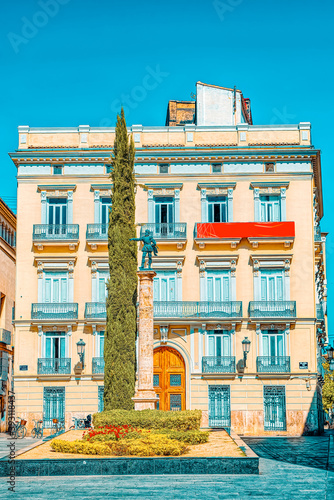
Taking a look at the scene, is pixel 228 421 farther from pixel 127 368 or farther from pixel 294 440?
pixel 127 368

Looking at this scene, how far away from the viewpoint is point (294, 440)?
116 feet

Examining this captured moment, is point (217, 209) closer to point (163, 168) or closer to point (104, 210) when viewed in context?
point (163, 168)

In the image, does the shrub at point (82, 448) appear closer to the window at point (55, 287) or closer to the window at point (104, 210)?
the window at point (55, 287)

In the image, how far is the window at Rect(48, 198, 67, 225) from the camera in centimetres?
4012

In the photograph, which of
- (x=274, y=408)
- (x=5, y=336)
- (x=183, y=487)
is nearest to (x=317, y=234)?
(x=274, y=408)

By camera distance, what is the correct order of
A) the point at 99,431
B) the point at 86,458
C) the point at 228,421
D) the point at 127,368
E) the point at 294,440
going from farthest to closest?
the point at 228,421 < the point at 294,440 < the point at 127,368 < the point at 99,431 < the point at 86,458

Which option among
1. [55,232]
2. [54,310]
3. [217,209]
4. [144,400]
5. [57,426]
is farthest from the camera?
[217,209]

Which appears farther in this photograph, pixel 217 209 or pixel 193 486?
pixel 217 209

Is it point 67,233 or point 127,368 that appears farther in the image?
point 67,233

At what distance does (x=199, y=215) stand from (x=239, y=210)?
2044 mm

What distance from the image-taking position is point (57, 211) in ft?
132

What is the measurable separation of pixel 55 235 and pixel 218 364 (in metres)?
10.4

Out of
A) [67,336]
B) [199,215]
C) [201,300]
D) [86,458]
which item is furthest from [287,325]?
[86,458]

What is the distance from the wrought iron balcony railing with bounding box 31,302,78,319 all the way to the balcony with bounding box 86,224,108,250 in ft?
10.5
